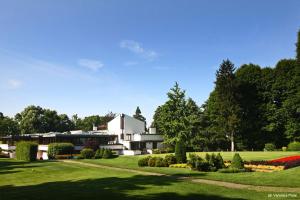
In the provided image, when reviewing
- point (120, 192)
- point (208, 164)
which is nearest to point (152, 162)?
point (208, 164)

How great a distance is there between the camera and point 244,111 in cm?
6341

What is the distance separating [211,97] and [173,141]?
14128 mm

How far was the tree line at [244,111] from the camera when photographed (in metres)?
58.6

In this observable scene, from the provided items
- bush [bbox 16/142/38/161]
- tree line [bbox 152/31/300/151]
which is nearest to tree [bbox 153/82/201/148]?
tree line [bbox 152/31/300/151]

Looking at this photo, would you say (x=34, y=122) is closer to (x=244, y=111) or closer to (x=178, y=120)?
(x=178, y=120)

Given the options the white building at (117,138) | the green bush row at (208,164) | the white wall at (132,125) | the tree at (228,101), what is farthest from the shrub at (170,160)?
the white wall at (132,125)

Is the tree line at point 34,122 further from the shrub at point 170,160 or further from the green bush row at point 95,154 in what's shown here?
the shrub at point 170,160

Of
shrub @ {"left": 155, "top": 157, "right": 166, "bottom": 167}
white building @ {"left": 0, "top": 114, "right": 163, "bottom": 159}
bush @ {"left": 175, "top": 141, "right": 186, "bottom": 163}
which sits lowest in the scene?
shrub @ {"left": 155, "top": 157, "right": 166, "bottom": 167}

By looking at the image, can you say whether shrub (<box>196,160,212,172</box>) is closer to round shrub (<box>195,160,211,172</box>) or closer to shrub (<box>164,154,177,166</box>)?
round shrub (<box>195,160,211,172</box>)

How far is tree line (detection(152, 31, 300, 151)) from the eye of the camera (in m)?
58.6

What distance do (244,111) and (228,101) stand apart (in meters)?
4.21

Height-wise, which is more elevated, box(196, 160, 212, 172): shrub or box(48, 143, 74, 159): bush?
box(48, 143, 74, 159): bush

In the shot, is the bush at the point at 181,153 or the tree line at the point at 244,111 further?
the tree line at the point at 244,111

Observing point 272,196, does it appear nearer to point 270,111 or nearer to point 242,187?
point 242,187
